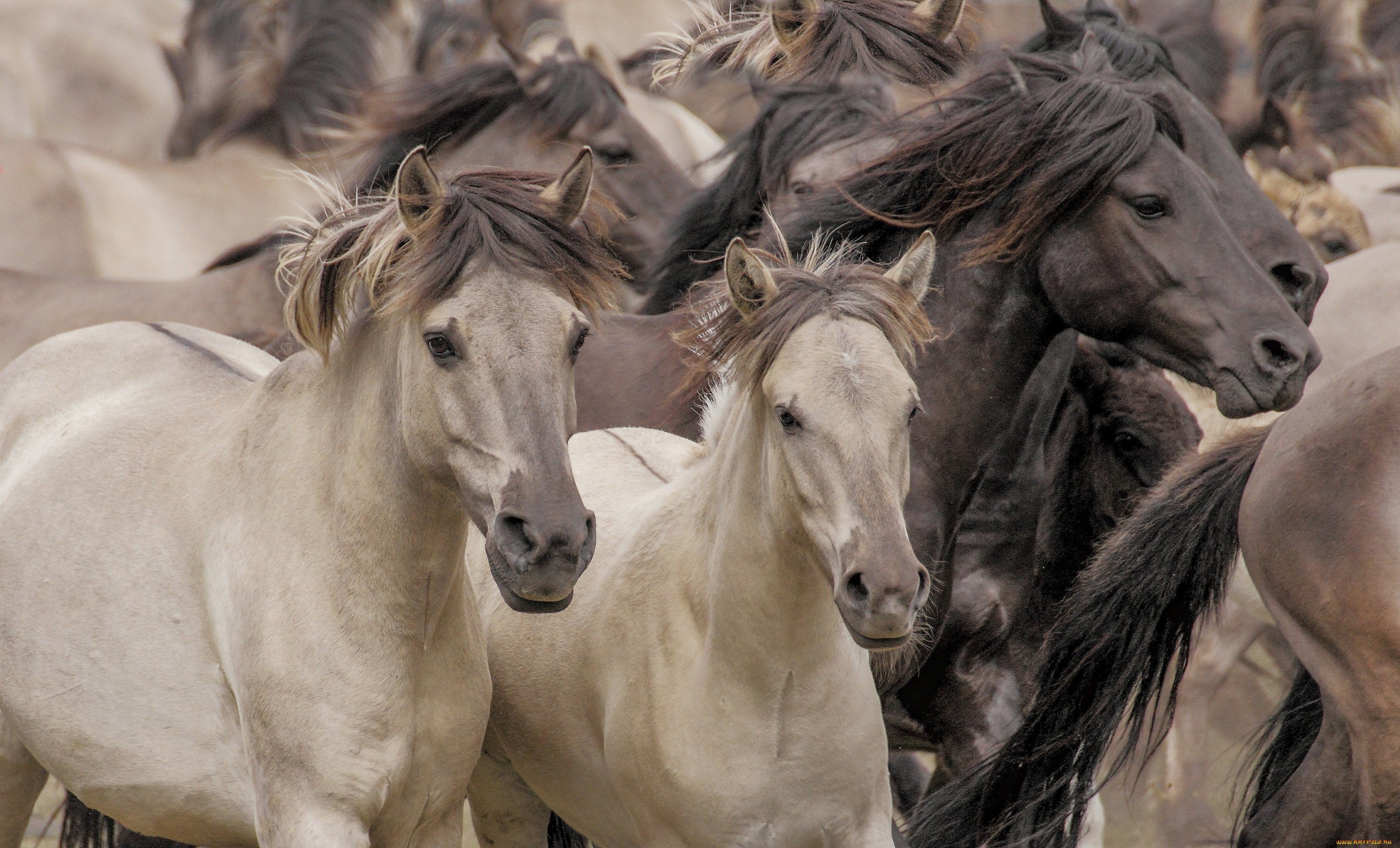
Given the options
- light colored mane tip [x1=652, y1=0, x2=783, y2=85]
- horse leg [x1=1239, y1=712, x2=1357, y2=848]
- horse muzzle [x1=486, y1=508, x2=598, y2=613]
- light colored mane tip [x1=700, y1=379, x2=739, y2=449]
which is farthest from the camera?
light colored mane tip [x1=652, y1=0, x2=783, y2=85]

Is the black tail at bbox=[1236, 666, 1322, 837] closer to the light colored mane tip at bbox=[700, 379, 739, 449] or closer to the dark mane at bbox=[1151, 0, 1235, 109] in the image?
the light colored mane tip at bbox=[700, 379, 739, 449]

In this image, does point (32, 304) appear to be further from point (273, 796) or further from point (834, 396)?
point (834, 396)

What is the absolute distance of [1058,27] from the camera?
197 inches

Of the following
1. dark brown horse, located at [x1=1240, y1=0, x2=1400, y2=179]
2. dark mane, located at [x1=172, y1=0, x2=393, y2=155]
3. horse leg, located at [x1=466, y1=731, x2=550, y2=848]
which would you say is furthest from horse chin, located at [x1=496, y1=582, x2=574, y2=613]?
dark brown horse, located at [x1=1240, y1=0, x2=1400, y2=179]

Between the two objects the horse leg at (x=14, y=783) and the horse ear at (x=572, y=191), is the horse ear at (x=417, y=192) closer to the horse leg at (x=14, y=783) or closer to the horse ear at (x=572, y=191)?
the horse ear at (x=572, y=191)

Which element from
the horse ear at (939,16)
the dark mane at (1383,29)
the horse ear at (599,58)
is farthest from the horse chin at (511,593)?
the dark mane at (1383,29)

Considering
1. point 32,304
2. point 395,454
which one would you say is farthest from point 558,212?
point 32,304

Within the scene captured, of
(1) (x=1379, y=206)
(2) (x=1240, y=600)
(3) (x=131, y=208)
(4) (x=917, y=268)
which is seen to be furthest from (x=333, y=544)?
(1) (x=1379, y=206)

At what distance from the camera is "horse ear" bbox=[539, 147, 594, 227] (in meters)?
3.21

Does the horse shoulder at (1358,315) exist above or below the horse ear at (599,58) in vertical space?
above

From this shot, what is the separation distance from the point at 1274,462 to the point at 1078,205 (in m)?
0.96

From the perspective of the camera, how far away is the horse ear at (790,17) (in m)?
5.05

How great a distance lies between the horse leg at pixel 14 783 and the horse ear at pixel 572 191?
1.83m

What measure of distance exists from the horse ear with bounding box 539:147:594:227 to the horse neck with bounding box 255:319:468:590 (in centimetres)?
42
